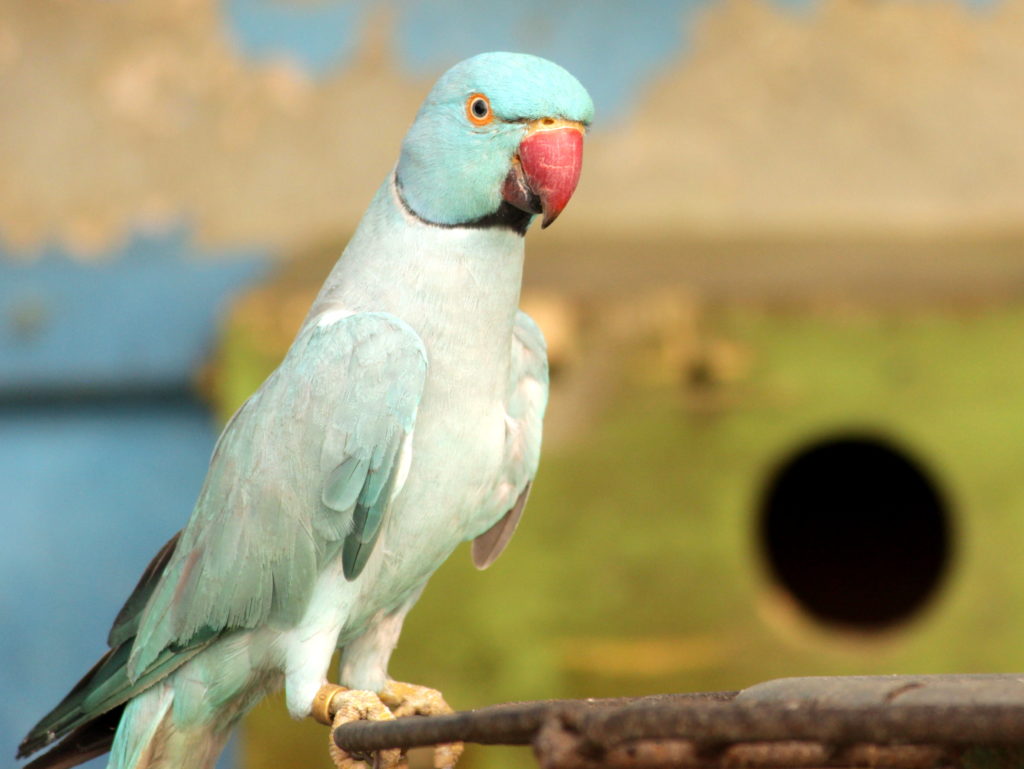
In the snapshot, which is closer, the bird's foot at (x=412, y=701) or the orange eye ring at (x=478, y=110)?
the orange eye ring at (x=478, y=110)

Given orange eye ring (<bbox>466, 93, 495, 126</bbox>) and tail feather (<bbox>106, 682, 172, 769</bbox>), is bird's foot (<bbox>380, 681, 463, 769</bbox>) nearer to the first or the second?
tail feather (<bbox>106, 682, 172, 769</bbox>)

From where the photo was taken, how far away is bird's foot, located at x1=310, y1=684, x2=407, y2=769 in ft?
5.98

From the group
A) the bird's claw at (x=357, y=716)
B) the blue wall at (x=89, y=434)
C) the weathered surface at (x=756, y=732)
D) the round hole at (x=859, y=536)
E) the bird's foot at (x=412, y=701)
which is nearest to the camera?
the weathered surface at (x=756, y=732)

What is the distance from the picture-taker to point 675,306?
10.4ft

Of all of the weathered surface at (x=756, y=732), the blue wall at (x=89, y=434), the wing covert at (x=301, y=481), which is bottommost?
the weathered surface at (x=756, y=732)

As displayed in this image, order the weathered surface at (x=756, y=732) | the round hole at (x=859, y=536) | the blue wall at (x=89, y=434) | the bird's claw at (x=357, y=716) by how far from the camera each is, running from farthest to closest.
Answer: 1. the round hole at (x=859, y=536)
2. the blue wall at (x=89, y=434)
3. the bird's claw at (x=357, y=716)
4. the weathered surface at (x=756, y=732)

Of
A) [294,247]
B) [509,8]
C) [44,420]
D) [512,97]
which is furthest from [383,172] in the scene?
[512,97]

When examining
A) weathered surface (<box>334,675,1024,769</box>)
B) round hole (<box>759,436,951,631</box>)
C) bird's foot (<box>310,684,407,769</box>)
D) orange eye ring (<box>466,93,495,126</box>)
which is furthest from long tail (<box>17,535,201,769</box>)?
round hole (<box>759,436,951,631</box>)

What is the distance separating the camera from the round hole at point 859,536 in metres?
4.21

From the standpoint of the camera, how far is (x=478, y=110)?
184cm

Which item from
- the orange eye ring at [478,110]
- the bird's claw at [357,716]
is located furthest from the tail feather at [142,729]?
the orange eye ring at [478,110]

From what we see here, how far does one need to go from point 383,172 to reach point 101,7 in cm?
96

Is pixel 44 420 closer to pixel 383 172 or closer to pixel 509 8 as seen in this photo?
pixel 383 172

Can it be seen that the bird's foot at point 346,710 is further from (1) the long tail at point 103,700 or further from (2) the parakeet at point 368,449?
(1) the long tail at point 103,700
